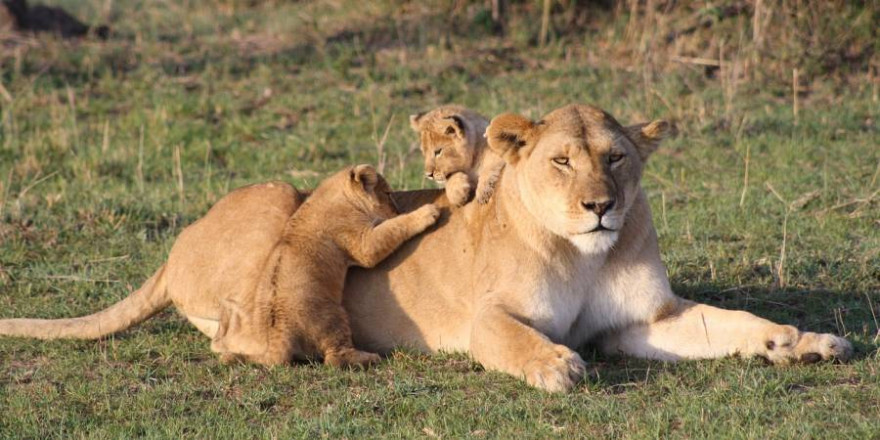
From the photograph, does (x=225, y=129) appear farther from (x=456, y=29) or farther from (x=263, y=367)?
(x=263, y=367)

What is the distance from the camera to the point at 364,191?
582cm

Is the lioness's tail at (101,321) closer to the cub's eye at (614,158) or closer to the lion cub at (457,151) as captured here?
the lion cub at (457,151)

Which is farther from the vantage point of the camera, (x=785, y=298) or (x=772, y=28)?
(x=772, y=28)

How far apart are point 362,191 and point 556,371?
4.92ft

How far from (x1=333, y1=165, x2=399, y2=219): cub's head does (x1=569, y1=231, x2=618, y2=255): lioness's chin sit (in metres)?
1.14

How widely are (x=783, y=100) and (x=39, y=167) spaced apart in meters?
5.67

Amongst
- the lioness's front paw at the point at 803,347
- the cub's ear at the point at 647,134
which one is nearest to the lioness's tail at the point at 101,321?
the cub's ear at the point at 647,134

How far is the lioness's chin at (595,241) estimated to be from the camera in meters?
4.88

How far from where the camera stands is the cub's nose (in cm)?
479

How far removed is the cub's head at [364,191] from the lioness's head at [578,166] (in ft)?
2.50

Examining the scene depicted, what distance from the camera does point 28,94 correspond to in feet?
35.9

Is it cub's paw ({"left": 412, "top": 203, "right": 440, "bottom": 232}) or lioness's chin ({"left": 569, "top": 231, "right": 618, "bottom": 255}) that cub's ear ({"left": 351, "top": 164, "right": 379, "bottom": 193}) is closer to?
cub's paw ({"left": 412, "top": 203, "right": 440, "bottom": 232})

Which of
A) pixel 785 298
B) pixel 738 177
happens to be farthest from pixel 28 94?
pixel 785 298

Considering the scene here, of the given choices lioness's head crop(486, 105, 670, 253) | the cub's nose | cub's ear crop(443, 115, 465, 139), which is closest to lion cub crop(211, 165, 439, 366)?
cub's ear crop(443, 115, 465, 139)
